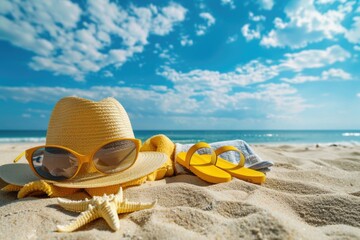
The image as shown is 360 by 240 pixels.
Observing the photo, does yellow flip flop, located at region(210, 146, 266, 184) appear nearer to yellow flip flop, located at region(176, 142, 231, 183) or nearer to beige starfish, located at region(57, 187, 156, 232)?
yellow flip flop, located at region(176, 142, 231, 183)

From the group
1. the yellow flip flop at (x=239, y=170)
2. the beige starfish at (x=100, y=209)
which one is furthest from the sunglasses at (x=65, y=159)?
the yellow flip flop at (x=239, y=170)

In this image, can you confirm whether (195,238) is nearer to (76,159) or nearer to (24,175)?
(76,159)

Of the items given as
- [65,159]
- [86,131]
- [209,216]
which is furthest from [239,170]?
[65,159]

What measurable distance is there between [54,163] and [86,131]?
1.22 feet

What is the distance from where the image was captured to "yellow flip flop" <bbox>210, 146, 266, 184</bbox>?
7.84 feet

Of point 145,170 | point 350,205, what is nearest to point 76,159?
point 145,170

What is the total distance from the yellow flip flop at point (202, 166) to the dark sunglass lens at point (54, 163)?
3.90ft

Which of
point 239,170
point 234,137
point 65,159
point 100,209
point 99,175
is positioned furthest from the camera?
point 234,137

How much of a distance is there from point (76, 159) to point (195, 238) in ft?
4.00

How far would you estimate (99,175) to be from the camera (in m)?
2.07

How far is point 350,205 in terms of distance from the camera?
5.45ft

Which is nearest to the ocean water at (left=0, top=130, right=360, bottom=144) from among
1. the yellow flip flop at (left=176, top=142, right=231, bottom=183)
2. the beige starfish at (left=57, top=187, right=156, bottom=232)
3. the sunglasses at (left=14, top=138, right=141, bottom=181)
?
the yellow flip flop at (left=176, top=142, right=231, bottom=183)

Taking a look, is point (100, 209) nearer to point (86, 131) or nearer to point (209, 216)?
point (209, 216)

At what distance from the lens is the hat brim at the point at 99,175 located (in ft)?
6.18
